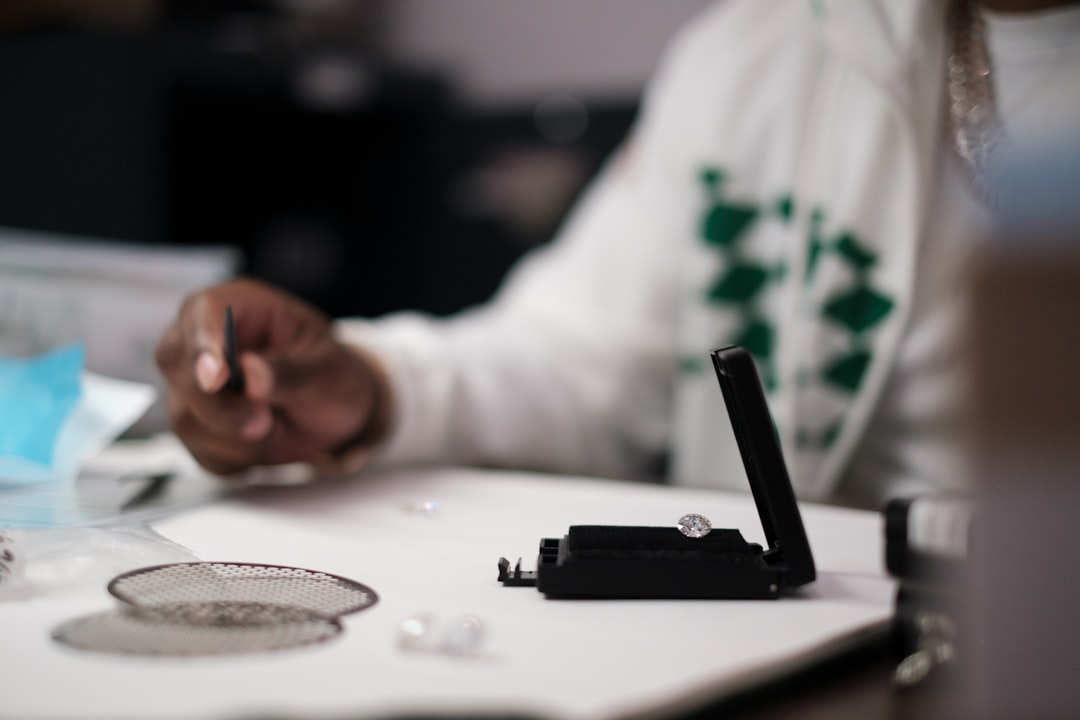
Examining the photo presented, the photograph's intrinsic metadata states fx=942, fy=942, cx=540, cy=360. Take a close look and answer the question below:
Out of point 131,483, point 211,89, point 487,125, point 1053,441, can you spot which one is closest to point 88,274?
point 131,483

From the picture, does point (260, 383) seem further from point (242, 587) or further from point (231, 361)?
point (242, 587)

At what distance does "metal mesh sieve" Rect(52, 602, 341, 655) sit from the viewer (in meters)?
0.22

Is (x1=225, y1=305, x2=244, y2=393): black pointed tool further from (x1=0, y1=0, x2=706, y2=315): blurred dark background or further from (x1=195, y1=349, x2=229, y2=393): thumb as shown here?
(x1=0, y1=0, x2=706, y2=315): blurred dark background

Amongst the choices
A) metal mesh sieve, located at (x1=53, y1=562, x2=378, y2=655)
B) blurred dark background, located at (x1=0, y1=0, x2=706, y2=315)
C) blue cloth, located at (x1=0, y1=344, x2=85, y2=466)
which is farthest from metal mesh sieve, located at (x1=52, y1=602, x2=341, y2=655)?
blurred dark background, located at (x1=0, y1=0, x2=706, y2=315)

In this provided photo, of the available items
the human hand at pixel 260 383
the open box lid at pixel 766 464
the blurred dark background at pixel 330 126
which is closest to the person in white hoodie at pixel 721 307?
the human hand at pixel 260 383

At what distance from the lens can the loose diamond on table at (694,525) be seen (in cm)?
30

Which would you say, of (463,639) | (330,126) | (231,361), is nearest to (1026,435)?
(463,639)

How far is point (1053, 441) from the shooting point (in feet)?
0.39

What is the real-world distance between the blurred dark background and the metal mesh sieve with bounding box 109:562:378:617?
110 centimetres

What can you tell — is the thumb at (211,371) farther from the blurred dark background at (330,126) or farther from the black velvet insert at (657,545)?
the blurred dark background at (330,126)

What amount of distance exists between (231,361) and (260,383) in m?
0.03

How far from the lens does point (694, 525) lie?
0.30 meters

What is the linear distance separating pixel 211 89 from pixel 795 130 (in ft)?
3.56

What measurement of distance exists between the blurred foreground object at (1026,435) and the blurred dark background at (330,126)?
130 centimetres
